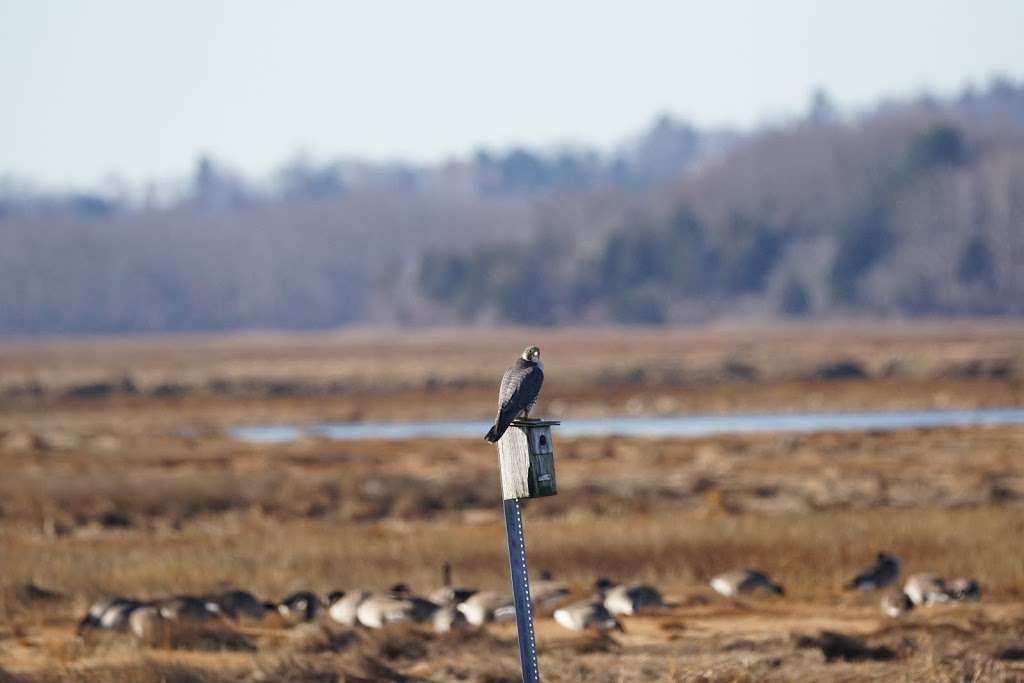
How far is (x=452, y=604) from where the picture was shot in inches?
711

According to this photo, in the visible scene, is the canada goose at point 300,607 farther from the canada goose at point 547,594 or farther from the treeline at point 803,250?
the treeline at point 803,250

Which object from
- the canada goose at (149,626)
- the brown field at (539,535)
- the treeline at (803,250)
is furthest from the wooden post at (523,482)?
the treeline at (803,250)

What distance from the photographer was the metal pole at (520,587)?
10.9 meters

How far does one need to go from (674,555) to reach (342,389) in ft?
187

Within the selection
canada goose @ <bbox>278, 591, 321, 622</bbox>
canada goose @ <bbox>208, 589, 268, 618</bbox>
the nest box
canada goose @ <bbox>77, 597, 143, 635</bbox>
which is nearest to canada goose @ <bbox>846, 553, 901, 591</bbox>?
canada goose @ <bbox>278, 591, 321, 622</bbox>

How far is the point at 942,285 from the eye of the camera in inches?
5118

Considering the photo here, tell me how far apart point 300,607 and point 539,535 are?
23.1 feet

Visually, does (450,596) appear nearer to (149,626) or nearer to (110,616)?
(149,626)

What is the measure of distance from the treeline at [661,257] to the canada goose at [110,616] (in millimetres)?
113375

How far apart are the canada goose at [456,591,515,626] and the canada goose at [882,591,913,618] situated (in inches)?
138

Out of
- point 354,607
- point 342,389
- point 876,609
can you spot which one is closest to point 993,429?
point 876,609

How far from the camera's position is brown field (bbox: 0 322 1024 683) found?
15859 mm

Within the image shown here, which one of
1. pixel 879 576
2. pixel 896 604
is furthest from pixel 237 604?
pixel 879 576

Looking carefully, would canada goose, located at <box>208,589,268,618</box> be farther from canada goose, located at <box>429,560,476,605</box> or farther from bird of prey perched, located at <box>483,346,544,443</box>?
bird of prey perched, located at <box>483,346,544,443</box>
